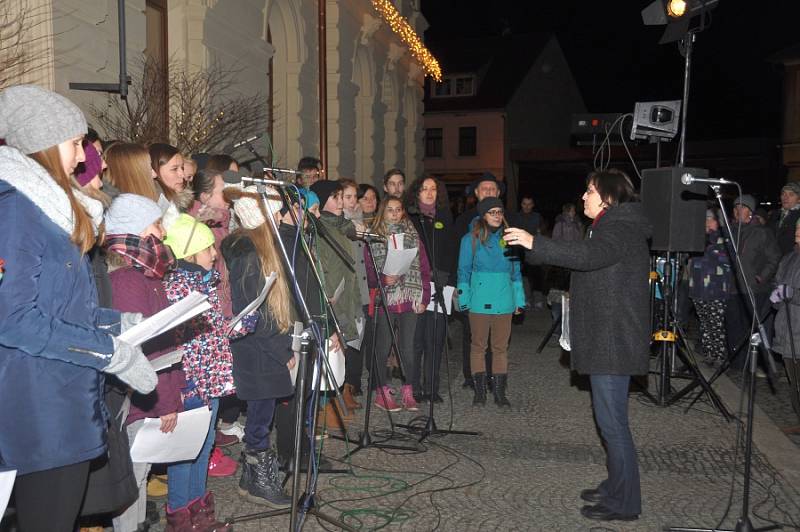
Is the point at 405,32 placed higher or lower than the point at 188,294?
higher

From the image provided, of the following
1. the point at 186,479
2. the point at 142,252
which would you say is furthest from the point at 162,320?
the point at 186,479

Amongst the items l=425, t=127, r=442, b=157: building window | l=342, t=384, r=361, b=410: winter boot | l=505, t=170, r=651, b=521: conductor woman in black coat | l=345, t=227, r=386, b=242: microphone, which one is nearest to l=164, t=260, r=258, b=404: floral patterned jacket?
l=345, t=227, r=386, b=242: microphone

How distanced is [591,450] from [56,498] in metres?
4.16

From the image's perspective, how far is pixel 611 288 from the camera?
14.6ft

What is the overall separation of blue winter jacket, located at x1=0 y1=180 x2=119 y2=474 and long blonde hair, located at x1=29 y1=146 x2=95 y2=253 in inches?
1.9

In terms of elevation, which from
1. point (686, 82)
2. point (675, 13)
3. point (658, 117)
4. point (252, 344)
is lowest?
point (252, 344)

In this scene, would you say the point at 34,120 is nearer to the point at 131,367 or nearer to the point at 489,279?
the point at 131,367

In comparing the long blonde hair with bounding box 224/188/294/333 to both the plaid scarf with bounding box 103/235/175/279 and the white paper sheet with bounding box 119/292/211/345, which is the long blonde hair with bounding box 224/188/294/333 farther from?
the white paper sheet with bounding box 119/292/211/345

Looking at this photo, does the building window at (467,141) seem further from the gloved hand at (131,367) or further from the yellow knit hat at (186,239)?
the gloved hand at (131,367)

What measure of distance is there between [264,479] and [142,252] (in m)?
1.89

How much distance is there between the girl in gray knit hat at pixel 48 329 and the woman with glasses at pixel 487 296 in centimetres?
460

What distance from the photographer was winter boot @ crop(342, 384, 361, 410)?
6.87 metres

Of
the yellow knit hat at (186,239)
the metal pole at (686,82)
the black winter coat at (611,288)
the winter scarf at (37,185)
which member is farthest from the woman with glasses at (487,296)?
the winter scarf at (37,185)

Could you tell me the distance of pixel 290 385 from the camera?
4.69 meters
